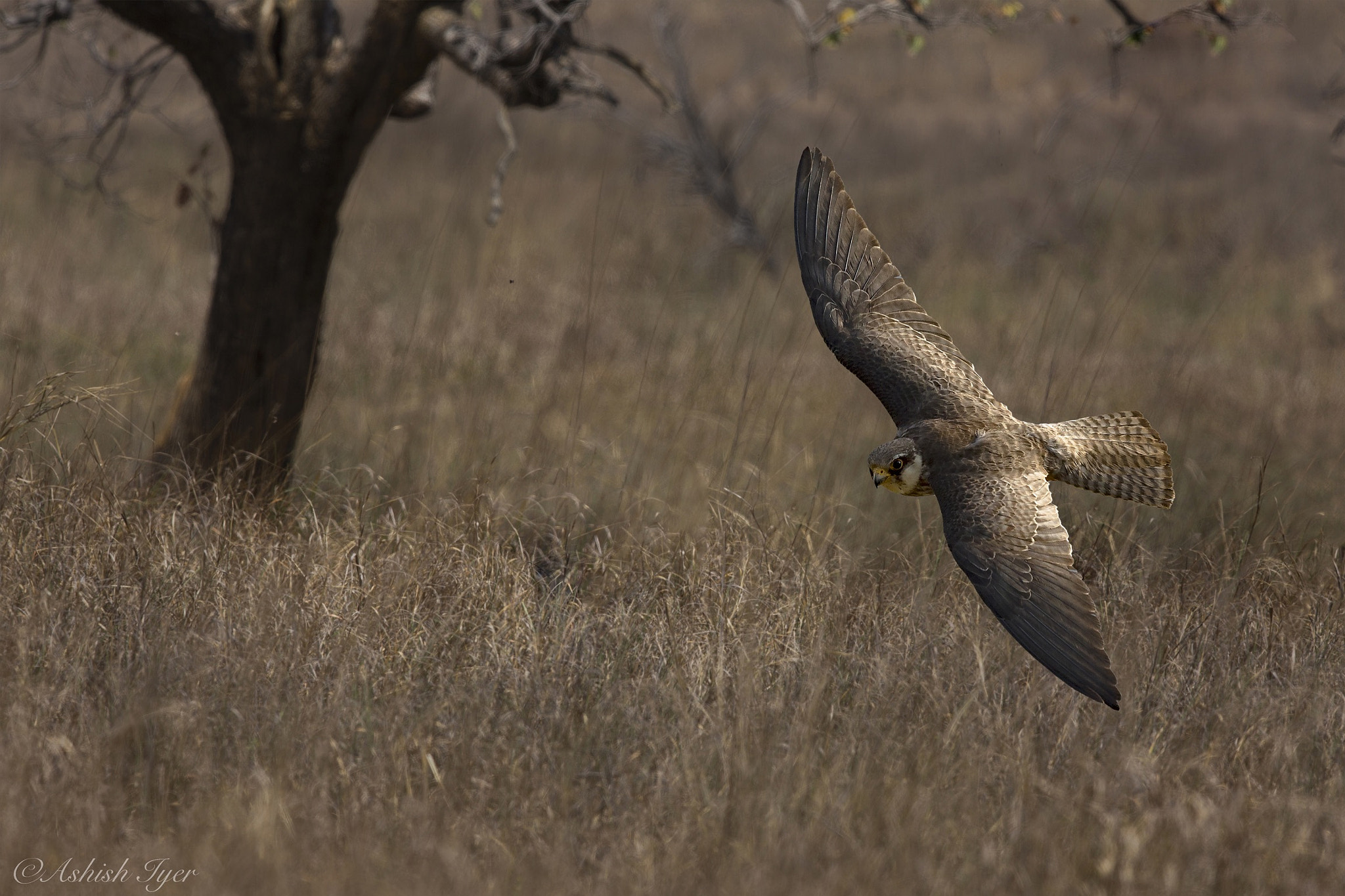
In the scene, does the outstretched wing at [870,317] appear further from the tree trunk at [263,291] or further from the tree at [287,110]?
the tree trunk at [263,291]

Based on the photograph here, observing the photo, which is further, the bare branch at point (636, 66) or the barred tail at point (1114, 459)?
the bare branch at point (636, 66)

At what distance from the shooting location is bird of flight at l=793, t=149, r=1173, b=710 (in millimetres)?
3404

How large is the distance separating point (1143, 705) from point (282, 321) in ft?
12.2

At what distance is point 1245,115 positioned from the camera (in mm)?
20547

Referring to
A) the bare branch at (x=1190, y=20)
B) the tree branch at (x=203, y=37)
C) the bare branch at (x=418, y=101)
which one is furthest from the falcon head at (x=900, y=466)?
the tree branch at (x=203, y=37)

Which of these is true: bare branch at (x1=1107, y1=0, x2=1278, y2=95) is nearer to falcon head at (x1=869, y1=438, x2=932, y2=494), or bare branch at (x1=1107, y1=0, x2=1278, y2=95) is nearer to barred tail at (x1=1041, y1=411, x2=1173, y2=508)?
barred tail at (x1=1041, y1=411, x2=1173, y2=508)

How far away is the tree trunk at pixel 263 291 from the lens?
201 inches

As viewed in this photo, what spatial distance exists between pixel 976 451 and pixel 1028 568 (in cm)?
62

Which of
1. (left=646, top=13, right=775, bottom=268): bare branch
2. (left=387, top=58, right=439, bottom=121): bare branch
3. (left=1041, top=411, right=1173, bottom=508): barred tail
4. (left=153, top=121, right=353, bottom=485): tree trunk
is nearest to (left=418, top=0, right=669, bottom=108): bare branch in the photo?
(left=387, top=58, right=439, bottom=121): bare branch

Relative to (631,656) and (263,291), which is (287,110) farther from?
(631,656)

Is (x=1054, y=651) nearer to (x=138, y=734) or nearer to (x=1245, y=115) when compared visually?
(x=138, y=734)

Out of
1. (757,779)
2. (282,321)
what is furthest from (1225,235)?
(757,779)

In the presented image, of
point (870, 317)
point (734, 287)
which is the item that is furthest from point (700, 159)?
point (870, 317)

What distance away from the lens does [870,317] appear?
4734mm
